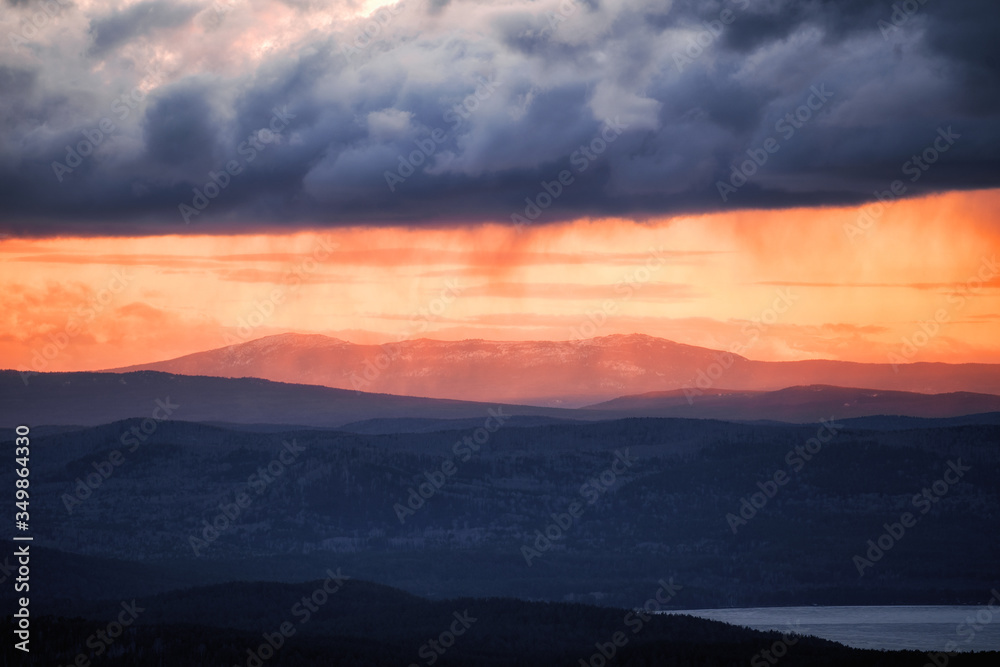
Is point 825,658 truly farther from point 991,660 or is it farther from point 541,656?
point 541,656

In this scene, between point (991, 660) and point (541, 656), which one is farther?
point (541, 656)

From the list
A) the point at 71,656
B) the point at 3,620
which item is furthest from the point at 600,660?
the point at 3,620

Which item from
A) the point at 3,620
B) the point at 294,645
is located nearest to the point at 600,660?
the point at 294,645

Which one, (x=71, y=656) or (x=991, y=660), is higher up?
(x=991, y=660)

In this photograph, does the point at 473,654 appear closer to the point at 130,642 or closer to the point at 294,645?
the point at 294,645

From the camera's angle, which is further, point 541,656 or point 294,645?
point 541,656

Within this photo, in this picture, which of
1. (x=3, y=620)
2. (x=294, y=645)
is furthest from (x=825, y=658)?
(x=3, y=620)

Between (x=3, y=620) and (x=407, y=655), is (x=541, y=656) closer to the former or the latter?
(x=407, y=655)
